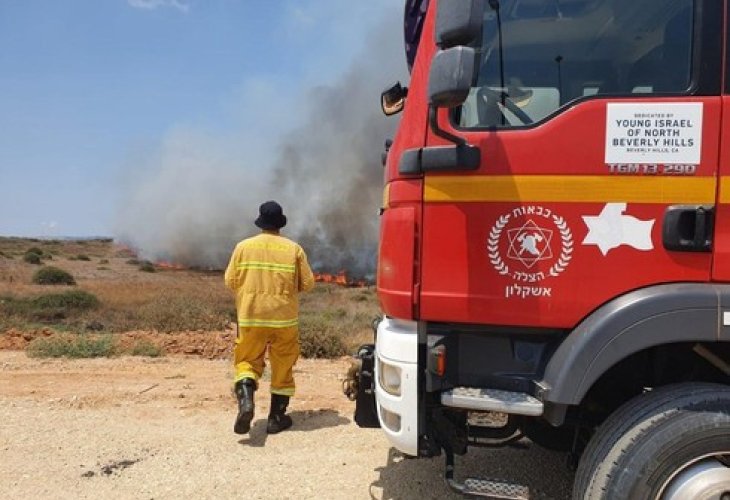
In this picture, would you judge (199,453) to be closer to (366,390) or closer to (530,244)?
(366,390)

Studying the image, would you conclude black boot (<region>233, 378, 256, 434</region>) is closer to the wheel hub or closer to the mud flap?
the mud flap

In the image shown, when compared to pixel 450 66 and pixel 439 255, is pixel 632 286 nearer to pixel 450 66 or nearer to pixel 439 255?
pixel 439 255

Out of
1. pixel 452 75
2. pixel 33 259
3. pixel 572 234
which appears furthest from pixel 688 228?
pixel 33 259

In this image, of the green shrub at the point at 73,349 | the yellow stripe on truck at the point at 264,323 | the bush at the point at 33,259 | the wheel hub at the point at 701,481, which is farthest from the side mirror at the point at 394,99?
the bush at the point at 33,259

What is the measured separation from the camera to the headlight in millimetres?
3051

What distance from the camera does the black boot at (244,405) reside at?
16.4 feet

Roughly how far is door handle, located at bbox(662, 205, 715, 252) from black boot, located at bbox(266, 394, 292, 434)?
11.3ft

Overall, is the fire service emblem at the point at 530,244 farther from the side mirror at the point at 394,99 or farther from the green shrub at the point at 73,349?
the green shrub at the point at 73,349

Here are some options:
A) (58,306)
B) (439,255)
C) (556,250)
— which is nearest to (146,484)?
(439,255)

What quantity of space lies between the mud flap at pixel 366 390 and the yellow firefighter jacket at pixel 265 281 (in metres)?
1.41

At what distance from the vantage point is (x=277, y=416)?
5316 mm

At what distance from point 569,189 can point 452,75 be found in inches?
28.6

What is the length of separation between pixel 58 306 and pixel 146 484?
51.3 feet

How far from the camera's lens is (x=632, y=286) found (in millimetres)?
2809
